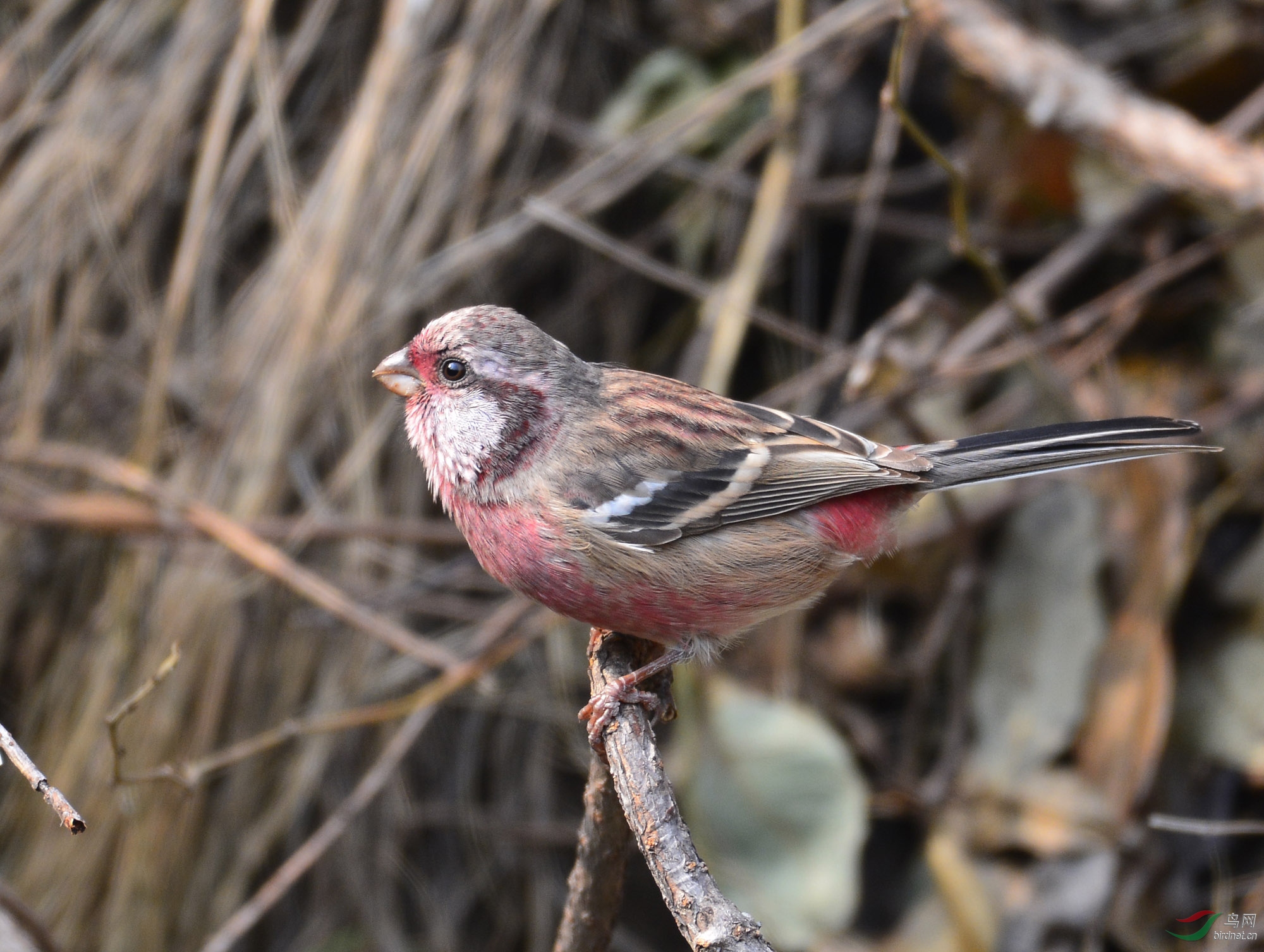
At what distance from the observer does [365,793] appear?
3.26m

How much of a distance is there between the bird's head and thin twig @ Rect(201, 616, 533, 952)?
0.77m

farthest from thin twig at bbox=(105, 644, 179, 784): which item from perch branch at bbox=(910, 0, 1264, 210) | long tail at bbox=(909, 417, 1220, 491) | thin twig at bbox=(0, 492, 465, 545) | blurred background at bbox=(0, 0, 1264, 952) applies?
perch branch at bbox=(910, 0, 1264, 210)

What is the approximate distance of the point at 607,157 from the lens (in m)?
3.91

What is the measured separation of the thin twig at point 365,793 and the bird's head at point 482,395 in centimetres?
77

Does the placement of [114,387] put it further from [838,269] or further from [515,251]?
[838,269]

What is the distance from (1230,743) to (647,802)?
2168mm

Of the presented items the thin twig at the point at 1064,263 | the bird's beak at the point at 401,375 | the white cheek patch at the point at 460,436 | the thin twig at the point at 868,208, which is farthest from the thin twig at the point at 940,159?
the bird's beak at the point at 401,375

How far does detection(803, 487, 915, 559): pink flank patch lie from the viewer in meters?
2.80

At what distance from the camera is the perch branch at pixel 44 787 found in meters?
1.45

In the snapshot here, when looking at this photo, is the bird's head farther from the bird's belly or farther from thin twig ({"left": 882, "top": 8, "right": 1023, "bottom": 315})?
thin twig ({"left": 882, "top": 8, "right": 1023, "bottom": 315})

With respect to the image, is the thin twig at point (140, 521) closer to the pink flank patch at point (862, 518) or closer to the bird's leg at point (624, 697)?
the bird's leg at point (624, 697)

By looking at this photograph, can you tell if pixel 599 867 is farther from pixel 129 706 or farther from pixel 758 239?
pixel 758 239

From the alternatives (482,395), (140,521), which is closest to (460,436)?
(482,395)

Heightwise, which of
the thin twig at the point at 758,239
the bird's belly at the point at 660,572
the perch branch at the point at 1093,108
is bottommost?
the bird's belly at the point at 660,572
